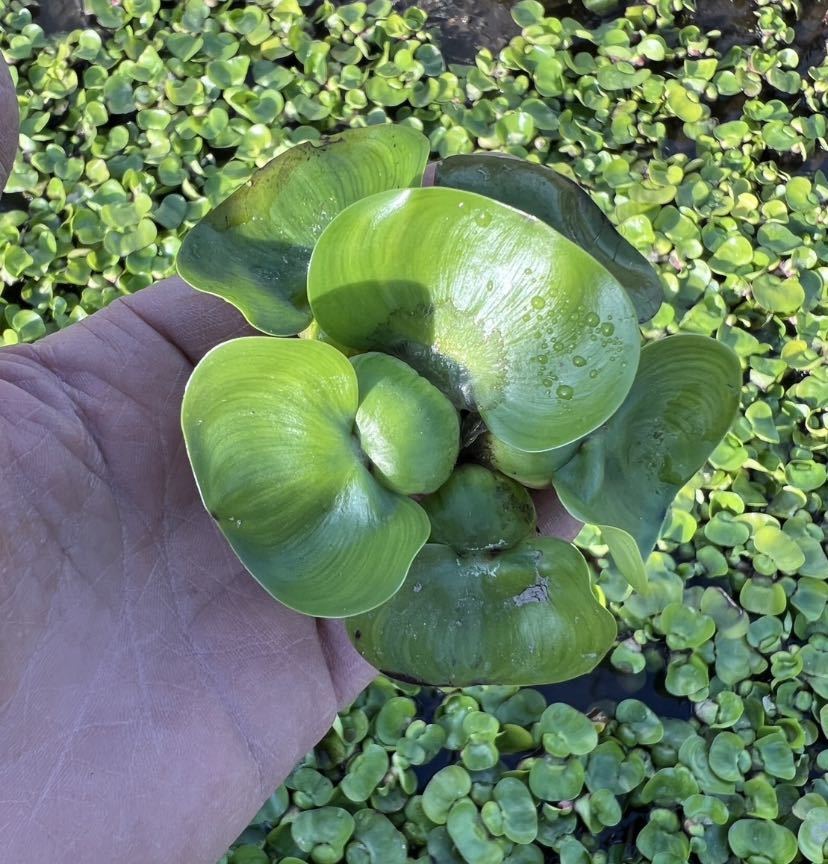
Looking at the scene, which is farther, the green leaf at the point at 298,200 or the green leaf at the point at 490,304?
the green leaf at the point at 298,200

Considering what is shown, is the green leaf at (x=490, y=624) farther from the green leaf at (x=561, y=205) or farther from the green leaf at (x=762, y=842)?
the green leaf at (x=762, y=842)

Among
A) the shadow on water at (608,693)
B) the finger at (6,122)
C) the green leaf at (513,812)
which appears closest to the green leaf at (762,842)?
the shadow on water at (608,693)

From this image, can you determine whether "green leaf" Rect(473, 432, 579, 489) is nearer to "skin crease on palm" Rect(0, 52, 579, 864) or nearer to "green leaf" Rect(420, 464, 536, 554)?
"green leaf" Rect(420, 464, 536, 554)

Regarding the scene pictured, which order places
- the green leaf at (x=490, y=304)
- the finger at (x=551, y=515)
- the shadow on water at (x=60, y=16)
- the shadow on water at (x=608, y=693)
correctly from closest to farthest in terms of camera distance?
the green leaf at (x=490, y=304) → the finger at (x=551, y=515) → the shadow on water at (x=608, y=693) → the shadow on water at (x=60, y=16)

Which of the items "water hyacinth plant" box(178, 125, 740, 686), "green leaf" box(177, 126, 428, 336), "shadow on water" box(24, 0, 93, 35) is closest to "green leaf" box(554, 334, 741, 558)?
"water hyacinth plant" box(178, 125, 740, 686)

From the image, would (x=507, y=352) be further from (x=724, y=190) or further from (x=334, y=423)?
(x=724, y=190)

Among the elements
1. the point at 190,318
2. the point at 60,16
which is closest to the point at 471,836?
the point at 190,318

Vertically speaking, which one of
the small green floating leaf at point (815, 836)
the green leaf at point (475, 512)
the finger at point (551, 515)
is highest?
the green leaf at point (475, 512)

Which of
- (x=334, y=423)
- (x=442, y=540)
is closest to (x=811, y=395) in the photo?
(x=442, y=540)
